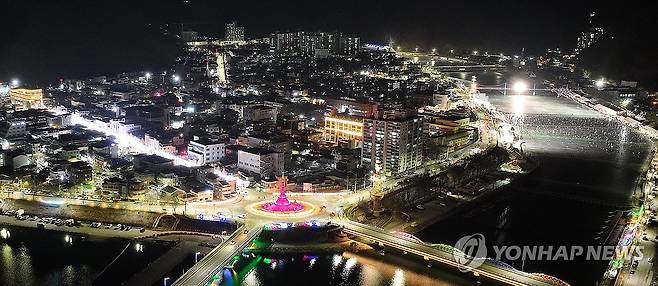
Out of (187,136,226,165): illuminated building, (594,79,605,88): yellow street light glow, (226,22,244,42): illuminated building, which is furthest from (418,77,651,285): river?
(226,22,244,42): illuminated building

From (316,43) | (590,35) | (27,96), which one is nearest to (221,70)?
(316,43)

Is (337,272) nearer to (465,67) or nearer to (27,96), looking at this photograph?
(27,96)

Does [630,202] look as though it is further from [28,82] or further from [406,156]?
[28,82]

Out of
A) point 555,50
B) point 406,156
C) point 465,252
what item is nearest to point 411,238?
point 465,252

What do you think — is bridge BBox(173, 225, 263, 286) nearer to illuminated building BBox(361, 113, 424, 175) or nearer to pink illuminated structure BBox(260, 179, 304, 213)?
pink illuminated structure BBox(260, 179, 304, 213)

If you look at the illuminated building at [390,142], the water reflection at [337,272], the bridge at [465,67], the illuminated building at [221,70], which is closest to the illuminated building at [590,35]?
the bridge at [465,67]

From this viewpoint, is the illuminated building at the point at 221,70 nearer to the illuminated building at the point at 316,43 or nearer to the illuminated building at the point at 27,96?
the illuminated building at the point at 316,43
